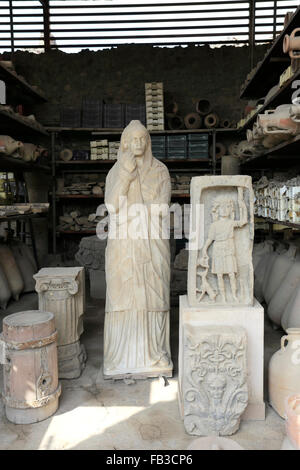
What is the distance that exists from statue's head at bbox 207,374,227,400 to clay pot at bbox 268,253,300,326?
1.83m

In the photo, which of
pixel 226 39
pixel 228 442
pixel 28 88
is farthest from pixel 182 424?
pixel 226 39

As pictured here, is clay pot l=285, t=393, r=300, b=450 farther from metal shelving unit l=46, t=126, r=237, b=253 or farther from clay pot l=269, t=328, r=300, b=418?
metal shelving unit l=46, t=126, r=237, b=253

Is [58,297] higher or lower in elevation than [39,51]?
lower

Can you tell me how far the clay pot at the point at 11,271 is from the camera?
215 inches

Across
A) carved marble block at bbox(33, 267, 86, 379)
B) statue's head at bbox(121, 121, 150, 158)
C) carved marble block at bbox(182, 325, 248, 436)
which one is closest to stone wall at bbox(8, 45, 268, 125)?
statue's head at bbox(121, 121, 150, 158)

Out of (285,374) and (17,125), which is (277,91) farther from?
(17,125)

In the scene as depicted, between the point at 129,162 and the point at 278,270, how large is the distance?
7.52 ft

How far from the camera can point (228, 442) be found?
182 centimetres

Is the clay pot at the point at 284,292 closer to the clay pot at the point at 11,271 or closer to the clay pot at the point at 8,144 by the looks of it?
the clay pot at the point at 11,271

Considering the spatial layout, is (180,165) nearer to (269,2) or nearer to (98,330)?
(269,2)

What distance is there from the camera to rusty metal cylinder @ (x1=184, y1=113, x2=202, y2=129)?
772cm

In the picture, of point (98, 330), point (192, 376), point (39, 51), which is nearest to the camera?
point (192, 376)

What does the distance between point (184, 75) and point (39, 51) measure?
Answer: 10.2ft

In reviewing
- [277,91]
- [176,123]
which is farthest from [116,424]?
[176,123]
